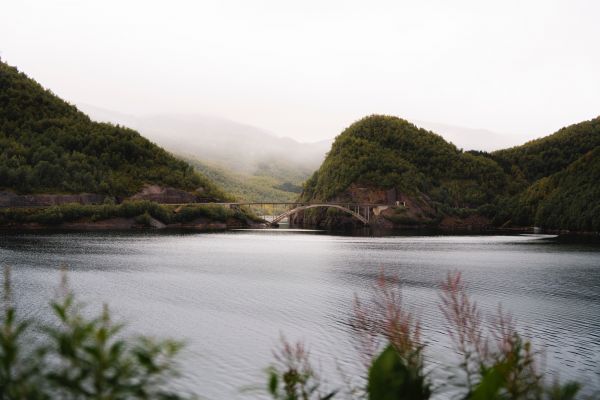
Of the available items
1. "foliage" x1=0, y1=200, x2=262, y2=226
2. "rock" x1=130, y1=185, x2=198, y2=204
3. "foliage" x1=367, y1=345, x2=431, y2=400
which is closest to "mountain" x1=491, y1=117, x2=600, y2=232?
"foliage" x1=0, y1=200, x2=262, y2=226

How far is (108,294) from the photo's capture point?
39000 millimetres

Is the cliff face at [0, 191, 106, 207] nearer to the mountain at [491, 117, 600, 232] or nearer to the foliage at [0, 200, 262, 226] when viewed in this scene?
the foliage at [0, 200, 262, 226]

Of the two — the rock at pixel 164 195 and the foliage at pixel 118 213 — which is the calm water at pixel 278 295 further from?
the rock at pixel 164 195

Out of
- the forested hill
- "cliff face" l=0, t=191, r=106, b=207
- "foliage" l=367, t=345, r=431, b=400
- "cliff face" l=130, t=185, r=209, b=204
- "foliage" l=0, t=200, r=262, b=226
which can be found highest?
the forested hill

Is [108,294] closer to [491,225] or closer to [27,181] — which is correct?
[27,181]

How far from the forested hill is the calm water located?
266 feet

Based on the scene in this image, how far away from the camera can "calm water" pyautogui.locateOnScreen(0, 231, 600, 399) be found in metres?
22.4

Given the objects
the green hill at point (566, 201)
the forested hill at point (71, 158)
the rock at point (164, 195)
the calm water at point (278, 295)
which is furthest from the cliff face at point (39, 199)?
the green hill at point (566, 201)

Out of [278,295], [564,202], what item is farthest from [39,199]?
[564,202]

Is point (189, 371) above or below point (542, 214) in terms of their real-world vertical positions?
below

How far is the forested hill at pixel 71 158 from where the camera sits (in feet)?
492

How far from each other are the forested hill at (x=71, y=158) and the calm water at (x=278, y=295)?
81024 mm

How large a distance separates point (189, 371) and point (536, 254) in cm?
6605

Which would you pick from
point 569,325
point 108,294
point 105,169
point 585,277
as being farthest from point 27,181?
point 569,325
